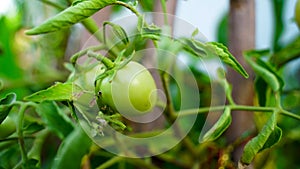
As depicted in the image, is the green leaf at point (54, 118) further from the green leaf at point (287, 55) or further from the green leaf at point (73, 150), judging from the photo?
the green leaf at point (287, 55)

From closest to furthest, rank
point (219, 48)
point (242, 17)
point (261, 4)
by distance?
point (219, 48) < point (242, 17) < point (261, 4)

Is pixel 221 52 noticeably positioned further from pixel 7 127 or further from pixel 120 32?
pixel 7 127

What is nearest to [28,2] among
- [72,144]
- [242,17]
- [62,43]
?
[62,43]

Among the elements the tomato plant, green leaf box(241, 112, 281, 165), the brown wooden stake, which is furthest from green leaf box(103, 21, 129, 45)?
the brown wooden stake

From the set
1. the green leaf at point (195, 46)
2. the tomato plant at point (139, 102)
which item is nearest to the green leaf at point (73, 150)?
the tomato plant at point (139, 102)

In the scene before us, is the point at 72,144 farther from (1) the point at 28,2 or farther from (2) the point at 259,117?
(1) the point at 28,2
